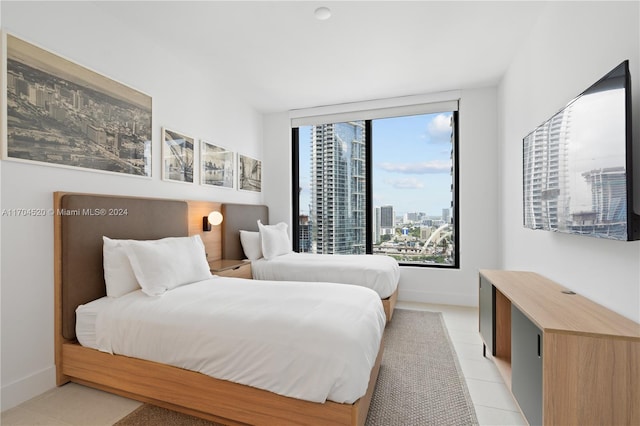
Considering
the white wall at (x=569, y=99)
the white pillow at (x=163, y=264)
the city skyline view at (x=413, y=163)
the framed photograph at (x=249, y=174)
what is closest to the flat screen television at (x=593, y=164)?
the white wall at (x=569, y=99)

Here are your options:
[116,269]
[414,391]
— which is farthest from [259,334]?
[116,269]

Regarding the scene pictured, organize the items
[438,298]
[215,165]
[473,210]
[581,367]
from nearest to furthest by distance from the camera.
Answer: [581,367]
[215,165]
[473,210]
[438,298]

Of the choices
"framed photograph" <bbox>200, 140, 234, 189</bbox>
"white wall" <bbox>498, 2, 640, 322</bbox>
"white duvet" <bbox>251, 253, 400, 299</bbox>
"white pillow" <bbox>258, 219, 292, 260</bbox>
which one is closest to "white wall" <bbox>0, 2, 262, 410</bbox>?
"framed photograph" <bbox>200, 140, 234, 189</bbox>

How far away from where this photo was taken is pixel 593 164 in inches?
57.9

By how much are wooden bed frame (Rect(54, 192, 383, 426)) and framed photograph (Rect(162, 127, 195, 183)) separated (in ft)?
1.27

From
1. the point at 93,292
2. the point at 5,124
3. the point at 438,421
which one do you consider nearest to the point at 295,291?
the point at 438,421

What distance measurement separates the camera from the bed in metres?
3.15

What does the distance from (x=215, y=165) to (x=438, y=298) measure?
3392 millimetres

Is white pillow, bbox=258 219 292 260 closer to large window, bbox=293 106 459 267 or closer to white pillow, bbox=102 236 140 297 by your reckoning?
large window, bbox=293 106 459 267

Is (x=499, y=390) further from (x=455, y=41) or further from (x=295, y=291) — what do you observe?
(x=455, y=41)

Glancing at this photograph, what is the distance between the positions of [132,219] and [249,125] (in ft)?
8.26

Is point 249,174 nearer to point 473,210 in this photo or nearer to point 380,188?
point 380,188

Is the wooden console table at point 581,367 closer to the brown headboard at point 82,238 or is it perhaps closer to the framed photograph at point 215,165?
the brown headboard at point 82,238

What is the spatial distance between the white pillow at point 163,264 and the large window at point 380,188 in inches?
99.5
